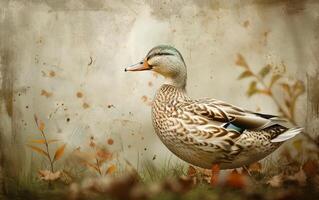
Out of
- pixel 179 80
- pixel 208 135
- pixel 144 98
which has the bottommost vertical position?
pixel 208 135

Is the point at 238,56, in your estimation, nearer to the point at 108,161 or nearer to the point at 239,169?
the point at 239,169

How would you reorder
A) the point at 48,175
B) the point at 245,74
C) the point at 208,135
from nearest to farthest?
1. the point at 208,135
2. the point at 48,175
3. the point at 245,74

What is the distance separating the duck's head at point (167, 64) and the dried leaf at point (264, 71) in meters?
0.47

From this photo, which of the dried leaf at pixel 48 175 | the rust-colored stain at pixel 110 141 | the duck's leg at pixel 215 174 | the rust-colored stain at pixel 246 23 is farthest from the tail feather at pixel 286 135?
the dried leaf at pixel 48 175

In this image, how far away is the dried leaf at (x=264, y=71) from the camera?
10.2ft

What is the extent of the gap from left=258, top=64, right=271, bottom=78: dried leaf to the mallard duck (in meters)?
0.35

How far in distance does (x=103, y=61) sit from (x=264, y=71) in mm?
878

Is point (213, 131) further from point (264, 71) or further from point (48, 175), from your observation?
point (48, 175)

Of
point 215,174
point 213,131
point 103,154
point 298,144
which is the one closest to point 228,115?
point 213,131

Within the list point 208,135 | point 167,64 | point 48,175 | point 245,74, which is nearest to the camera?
point 208,135

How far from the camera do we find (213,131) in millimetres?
2693

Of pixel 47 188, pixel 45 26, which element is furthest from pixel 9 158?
pixel 45 26

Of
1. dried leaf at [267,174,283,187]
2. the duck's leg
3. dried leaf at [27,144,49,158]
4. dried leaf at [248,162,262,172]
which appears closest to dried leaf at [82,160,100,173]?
dried leaf at [27,144,49,158]

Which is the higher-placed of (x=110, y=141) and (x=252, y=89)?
(x=252, y=89)
